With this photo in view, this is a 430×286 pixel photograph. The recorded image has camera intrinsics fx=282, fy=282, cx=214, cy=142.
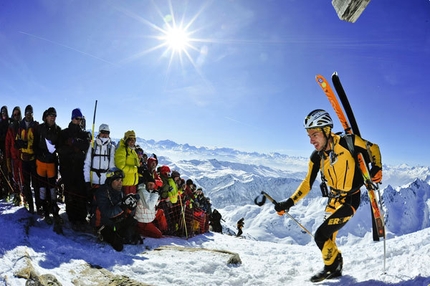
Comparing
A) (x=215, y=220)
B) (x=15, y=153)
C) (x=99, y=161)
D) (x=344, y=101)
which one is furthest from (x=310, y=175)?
(x=215, y=220)

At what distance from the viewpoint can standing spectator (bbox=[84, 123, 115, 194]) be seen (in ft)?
24.3

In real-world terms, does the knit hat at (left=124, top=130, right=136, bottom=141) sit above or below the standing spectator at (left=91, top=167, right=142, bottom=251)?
above

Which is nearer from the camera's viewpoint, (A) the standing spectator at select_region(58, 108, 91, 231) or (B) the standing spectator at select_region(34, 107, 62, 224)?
(B) the standing spectator at select_region(34, 107, 62, 224)

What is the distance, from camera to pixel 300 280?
15.0ft

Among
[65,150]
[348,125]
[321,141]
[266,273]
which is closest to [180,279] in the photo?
[266,273]

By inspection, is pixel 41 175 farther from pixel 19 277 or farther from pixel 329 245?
pixel 329 245

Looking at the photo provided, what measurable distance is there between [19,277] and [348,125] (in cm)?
575

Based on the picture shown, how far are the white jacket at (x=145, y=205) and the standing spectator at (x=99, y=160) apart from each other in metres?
1.16

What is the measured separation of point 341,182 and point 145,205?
553cm

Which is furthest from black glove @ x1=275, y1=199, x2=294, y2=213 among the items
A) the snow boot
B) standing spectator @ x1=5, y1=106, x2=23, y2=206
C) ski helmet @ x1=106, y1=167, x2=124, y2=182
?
standing spectator @ x1=5, y1=106, x2=23, y2=206

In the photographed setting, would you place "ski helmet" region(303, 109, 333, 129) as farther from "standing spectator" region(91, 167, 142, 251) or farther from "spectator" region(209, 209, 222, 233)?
"spectator" region(209, 209, 222, 233)

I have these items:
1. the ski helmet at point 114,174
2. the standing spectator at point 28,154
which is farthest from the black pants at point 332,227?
the standing spectator at point 28,154

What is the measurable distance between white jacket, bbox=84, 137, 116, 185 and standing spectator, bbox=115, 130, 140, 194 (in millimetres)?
252

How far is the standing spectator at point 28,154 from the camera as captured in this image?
23.9 feet
